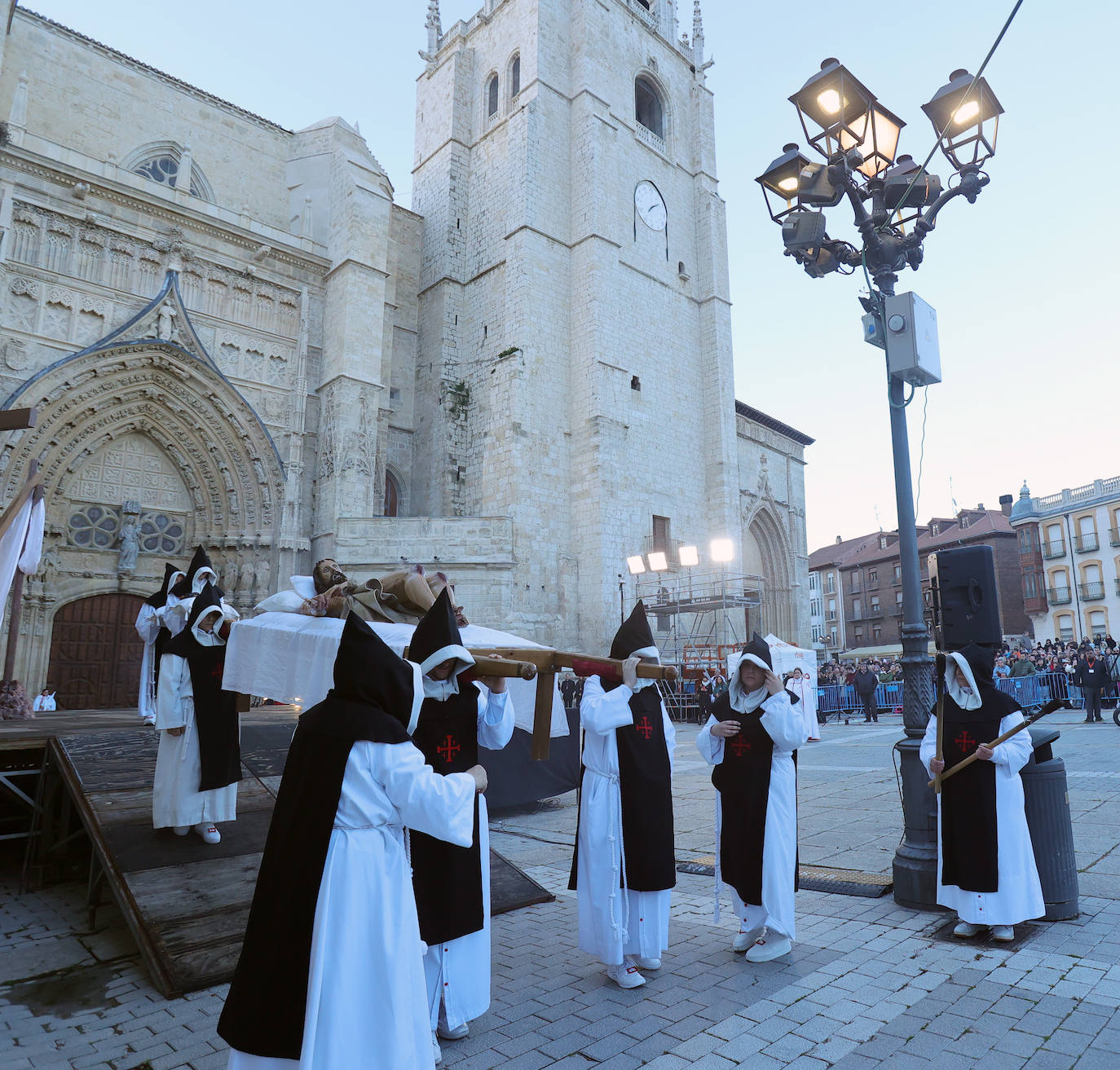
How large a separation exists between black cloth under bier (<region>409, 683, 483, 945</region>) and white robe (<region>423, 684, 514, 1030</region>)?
0.07 meters

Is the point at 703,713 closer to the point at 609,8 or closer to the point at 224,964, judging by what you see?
the point at 224,964

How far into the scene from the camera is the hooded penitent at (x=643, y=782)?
13.3 ft

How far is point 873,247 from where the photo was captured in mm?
5883

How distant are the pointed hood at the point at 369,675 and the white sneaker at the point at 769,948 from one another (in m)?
2.85

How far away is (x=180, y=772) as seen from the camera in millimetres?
5406

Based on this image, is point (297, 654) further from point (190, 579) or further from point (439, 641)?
point (439, 641)

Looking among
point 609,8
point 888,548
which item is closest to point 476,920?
point 609,8

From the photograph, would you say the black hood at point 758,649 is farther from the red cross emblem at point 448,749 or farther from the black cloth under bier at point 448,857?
the red cross emblem at point 448,749

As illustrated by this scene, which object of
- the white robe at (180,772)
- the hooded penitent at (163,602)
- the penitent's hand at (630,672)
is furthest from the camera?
the hooded penitent at (163,602)

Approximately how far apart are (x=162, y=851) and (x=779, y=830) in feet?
13.7

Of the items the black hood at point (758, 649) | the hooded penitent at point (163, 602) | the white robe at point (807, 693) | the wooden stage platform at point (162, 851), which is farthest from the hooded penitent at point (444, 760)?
the white robe at point (807, 693)

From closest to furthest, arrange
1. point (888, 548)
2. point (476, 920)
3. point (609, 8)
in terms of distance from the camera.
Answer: point (476, 920) → point (609, 8) → point (888, 548)

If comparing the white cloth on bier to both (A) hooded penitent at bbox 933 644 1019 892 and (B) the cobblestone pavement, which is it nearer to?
(B) the cobblestone pavement

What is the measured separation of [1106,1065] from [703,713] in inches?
714
